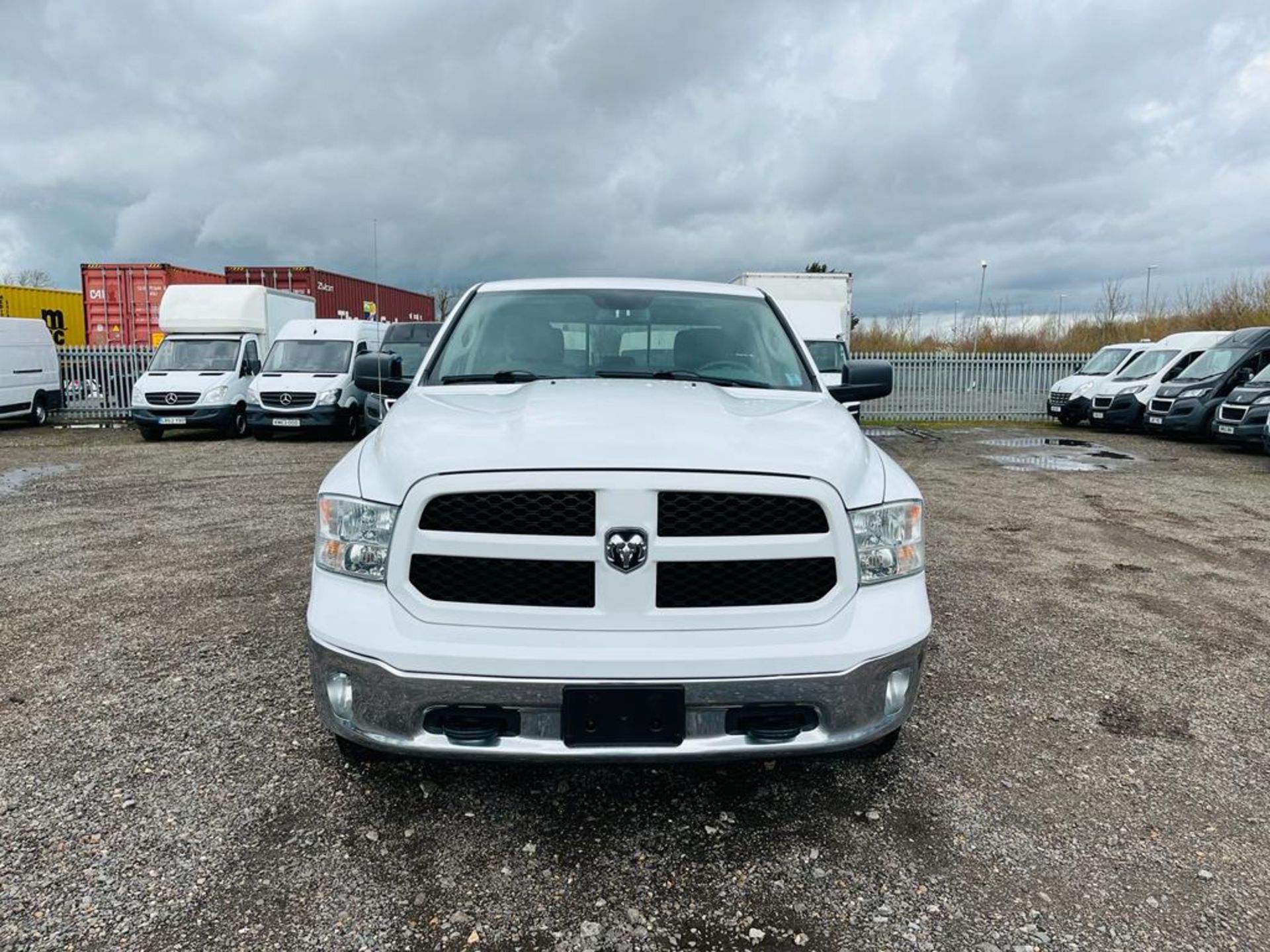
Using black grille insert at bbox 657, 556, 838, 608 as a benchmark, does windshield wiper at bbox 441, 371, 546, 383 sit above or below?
above

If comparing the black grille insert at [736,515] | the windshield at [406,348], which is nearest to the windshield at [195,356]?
the windshield at [406,348]

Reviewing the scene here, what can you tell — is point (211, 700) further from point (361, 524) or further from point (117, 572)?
point (117, 572)

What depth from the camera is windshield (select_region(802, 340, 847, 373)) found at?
51.3 ft

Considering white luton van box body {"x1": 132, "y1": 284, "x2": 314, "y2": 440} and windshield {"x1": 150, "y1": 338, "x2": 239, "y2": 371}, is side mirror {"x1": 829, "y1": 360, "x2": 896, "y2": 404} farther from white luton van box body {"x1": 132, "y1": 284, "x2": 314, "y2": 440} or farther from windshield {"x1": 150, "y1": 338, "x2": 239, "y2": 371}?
windshield {"x1": 150, "y1": 338, "x2": 239, "y2": 371}

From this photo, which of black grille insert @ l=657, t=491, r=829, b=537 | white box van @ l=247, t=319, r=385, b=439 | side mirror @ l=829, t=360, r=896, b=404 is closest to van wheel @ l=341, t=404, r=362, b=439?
white box van @ l=247, t=319, r=385, b=439

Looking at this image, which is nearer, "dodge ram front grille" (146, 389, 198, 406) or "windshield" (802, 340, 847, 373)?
"dodge ram front grille" (146, 389, 198, 406)

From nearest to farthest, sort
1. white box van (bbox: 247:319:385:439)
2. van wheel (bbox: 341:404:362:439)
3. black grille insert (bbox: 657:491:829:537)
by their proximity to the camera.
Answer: black grille insert (bbox: 657:491:829:537), white box van (bbox: 247:319:385:439), van wheel (bbox: 341:404:362:439)

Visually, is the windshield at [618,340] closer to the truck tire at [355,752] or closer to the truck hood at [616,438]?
the truck hood at [616,438]

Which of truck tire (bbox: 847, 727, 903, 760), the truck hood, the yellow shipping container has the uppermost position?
the yellow shipping container

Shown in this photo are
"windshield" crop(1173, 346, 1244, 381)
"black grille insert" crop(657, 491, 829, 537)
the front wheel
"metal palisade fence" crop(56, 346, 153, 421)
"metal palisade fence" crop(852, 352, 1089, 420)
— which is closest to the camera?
"black grille insert" crop(657, 491, 829, 537)

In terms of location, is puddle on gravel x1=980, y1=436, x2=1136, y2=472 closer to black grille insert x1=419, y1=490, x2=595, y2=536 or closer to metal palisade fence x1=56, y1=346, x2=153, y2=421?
black grille insert x1=419, y1=490, x2=595, y2=536

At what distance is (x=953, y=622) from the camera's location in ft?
16.0

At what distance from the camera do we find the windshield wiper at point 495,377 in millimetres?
3631

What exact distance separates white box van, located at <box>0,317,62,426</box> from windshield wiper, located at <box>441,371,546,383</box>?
16.4 m
